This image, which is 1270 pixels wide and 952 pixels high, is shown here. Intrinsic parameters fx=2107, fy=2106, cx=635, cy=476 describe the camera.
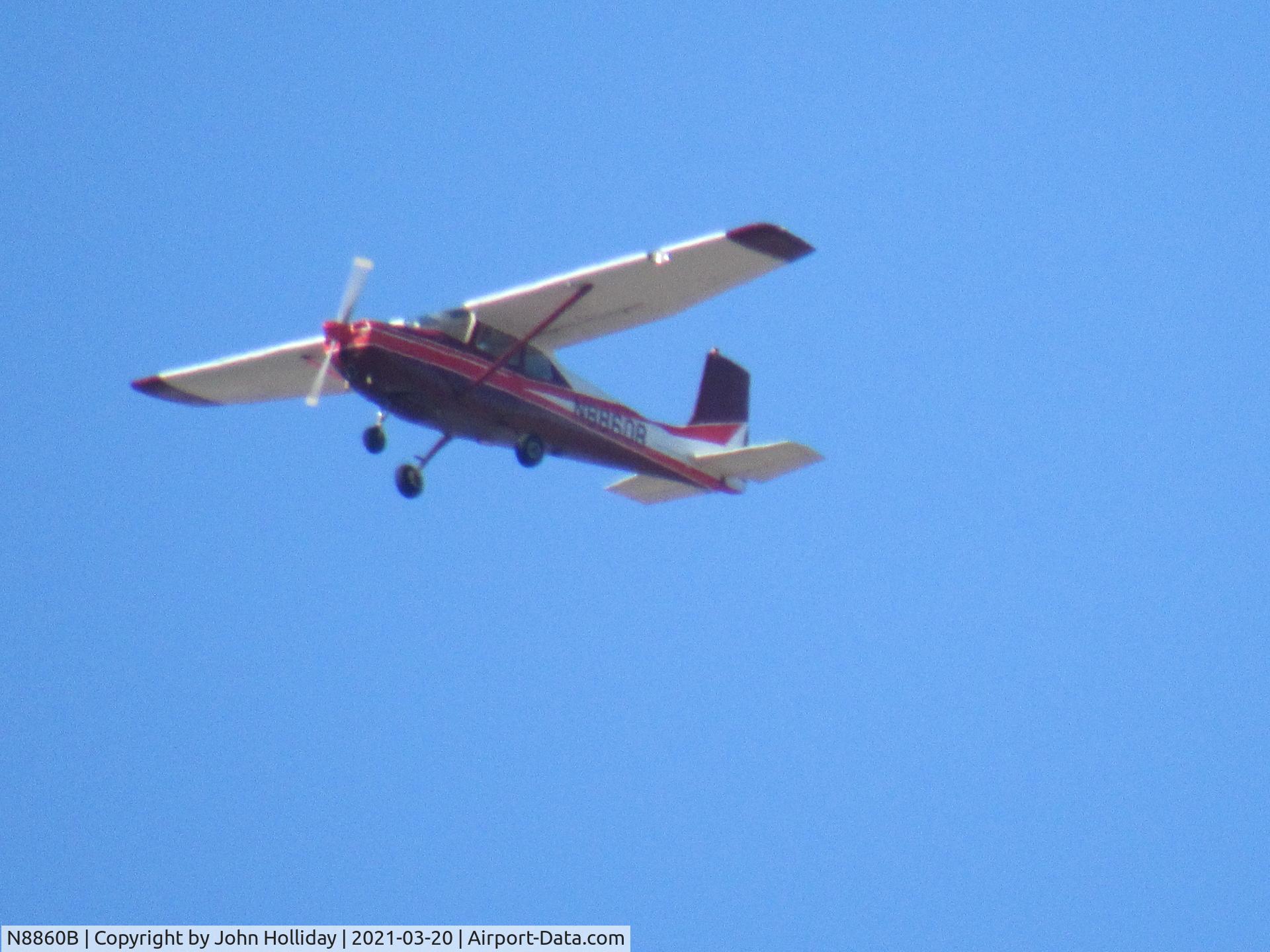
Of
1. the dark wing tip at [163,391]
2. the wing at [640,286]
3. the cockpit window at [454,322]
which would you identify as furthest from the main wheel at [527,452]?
the dark wing tip at [163,391]

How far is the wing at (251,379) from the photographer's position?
22266mm

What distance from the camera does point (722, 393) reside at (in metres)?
24.8

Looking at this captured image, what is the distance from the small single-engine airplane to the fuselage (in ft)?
0.05

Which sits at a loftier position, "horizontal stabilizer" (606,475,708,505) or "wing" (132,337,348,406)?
"wing" (132,337,348,406)

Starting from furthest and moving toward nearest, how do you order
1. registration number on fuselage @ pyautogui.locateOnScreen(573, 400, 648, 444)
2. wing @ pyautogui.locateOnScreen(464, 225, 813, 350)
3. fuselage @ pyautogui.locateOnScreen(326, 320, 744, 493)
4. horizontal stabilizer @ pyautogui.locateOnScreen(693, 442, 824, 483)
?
1. horizontal stabilizer @ pyautogui.locateOnScreen(693, 442, 824, 483)
2. registration number on fuselage @ pyautogui.locateOnScreen(573, 400, 648, 444)
3. wing @ pyautogui.locateOnScreen(464, 225, 813, 350)
4. fuselage @ pyautogui.locateOnScreen(326, 320, 744, 493)

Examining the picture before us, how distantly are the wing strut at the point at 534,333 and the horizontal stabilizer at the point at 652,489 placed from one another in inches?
109

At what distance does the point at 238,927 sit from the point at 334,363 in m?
6.02

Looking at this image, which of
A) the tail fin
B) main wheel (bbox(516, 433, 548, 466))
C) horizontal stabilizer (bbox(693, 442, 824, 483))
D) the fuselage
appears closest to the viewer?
the fuselage

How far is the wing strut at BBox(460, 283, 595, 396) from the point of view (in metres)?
20.3

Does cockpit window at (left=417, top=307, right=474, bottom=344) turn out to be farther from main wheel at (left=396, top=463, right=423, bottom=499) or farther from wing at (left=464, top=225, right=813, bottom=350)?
main wheel at (left=396, top=463, right=423, bottom=499)

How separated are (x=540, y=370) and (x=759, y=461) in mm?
2827

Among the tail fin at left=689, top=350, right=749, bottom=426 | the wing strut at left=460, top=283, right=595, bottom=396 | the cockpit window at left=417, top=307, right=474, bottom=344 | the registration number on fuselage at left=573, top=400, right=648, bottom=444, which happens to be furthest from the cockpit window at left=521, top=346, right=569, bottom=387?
the tail fin at left=689, top=350, right=749, bottom=426

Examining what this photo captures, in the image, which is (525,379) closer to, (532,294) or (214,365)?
(532,294)

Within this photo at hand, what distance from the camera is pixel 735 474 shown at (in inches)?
906
